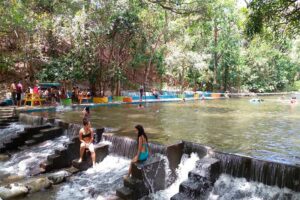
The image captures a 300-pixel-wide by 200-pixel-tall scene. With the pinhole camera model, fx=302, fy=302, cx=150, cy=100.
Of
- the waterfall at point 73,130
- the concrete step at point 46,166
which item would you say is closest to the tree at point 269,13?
the concrete step at point 46,166

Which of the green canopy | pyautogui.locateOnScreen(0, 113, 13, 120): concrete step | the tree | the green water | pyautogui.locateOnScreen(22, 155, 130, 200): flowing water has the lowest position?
pyautogui.locateOnScreen(22, 155, 130, 200): flowing water

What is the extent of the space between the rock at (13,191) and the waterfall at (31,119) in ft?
21.2

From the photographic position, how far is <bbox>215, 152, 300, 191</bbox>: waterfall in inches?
285

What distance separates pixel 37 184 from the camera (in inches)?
319

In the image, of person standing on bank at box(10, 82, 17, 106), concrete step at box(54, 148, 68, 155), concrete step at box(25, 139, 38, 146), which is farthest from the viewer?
person standing on bank at box(10, 82, 17, 106)

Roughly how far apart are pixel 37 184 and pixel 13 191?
0.68 meters

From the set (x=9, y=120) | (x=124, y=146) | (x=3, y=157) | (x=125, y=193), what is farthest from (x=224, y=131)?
(x=9, y=120)

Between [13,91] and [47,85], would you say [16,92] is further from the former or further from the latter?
[47,85]

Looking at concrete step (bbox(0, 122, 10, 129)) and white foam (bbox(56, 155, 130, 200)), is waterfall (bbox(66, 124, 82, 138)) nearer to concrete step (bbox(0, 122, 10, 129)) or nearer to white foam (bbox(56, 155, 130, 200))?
white foam (bbox(56, 155, 130, 200))

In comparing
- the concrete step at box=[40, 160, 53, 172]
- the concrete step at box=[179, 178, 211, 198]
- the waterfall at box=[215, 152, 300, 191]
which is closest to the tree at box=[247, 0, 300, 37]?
the waterfall at box=[215, 152, 300, 191]

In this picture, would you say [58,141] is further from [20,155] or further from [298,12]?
[298,12]

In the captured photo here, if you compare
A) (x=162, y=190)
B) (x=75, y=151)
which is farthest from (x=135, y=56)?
(x=162, y=190)

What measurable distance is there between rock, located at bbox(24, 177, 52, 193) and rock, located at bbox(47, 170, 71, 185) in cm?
20

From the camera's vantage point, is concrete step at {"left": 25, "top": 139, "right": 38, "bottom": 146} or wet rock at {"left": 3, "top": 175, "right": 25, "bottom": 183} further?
concrete step at {"left": 25, "top": 139, "right": 38, "bottom": 146}
